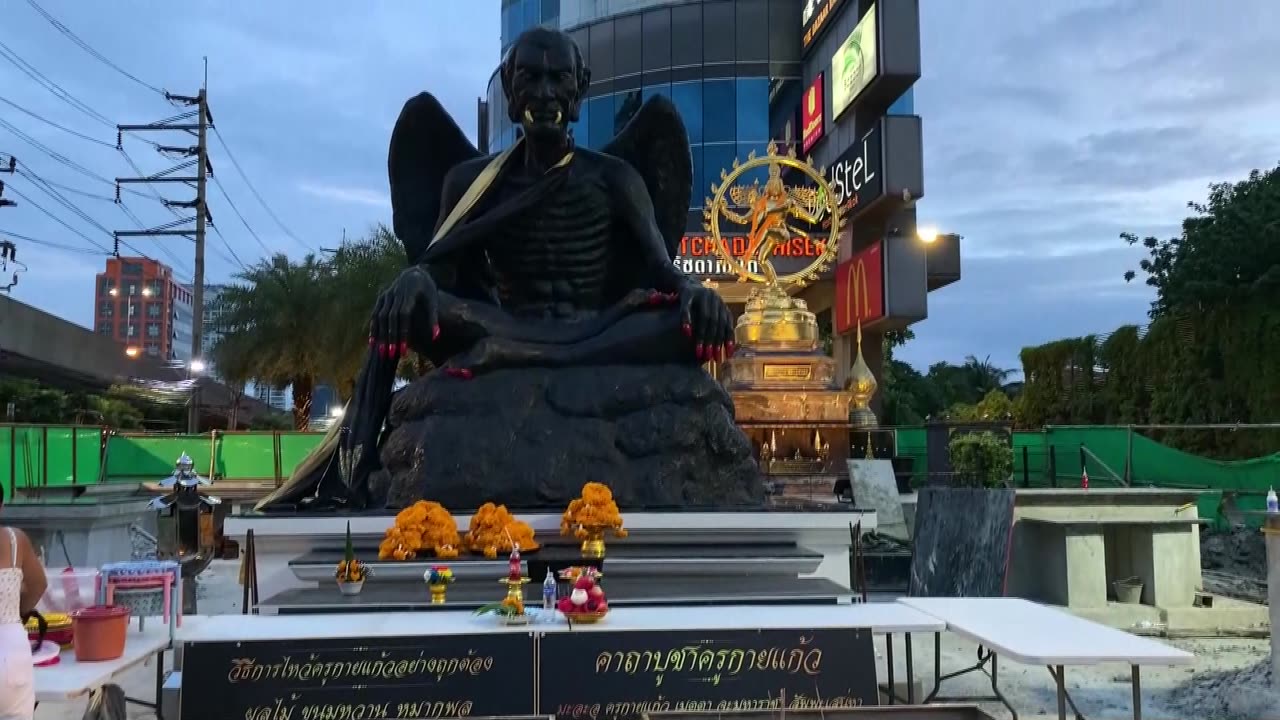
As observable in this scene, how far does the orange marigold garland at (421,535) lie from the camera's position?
457 centimetres

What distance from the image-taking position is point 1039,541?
7918mm

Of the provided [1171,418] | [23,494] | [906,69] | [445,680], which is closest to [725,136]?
[906,69]

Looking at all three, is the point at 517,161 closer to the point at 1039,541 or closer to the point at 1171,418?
the point at 1039,541

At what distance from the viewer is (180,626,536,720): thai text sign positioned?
3203 millimetres

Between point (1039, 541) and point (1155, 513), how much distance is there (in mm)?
893

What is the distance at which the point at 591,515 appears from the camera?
4.71m

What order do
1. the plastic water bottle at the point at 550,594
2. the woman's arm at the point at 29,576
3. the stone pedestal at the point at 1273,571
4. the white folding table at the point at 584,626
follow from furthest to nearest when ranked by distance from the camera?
the stone pedestal at the point at 1273,571
the plastic water bottle at the point at 550,594
the white folding table at the point at 584,626
the woman's arm at the point at 29,576

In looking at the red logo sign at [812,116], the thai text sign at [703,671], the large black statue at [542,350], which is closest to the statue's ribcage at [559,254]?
the large black statue at [542,350]

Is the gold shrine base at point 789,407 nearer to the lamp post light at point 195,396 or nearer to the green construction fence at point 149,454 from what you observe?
the green construction fence at point 149,454

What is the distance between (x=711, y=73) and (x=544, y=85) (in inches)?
870

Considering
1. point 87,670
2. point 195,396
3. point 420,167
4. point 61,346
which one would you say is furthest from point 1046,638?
point 61,346

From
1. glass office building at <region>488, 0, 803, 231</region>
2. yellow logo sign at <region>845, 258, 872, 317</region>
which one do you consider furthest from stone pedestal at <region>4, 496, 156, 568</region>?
glass office building at <region>488, 0, 803, 231</region>

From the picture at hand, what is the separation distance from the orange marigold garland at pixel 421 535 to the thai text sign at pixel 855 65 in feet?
58.8

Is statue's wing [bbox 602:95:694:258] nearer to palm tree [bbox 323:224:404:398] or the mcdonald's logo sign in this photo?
the mcdonald's logo sign
